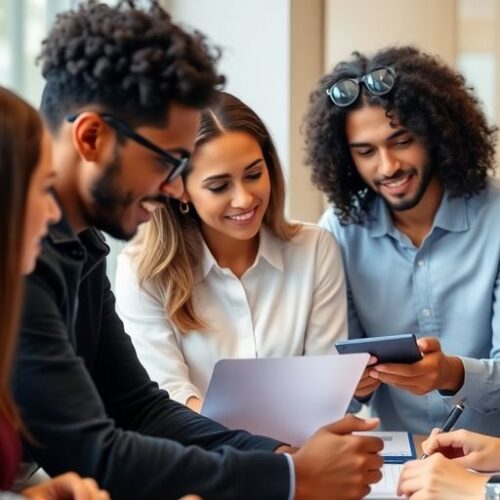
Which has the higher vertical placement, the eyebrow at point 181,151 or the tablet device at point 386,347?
the eyebrow at point 181,151

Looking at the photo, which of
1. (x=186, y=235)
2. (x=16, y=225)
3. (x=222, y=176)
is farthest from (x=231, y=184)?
(x=16, y=225)

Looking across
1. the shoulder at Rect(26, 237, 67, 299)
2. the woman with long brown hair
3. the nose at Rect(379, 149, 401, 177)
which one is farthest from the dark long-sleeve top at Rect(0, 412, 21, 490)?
the nose at Rect(379, 149, 401, 177)

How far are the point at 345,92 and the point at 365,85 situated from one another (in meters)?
0.05

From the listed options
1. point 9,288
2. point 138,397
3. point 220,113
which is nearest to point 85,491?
Result: point 9,288

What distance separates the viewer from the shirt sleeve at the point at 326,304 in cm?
206

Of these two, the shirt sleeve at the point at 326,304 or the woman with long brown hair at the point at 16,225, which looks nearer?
the woman with long brown hair at the point at 16,225

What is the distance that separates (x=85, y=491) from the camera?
1.10 m

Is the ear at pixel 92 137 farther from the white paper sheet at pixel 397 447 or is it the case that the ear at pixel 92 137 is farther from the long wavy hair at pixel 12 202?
the white paper sheet at pixel 397 447

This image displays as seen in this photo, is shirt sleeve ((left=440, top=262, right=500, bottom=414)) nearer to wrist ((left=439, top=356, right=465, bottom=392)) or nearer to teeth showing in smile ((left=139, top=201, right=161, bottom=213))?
wrist ((left=439, top=356, right=465, bottom=392))

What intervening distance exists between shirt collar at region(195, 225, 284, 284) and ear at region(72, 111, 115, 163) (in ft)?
2.51

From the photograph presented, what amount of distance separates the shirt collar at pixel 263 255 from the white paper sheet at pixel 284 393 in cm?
49

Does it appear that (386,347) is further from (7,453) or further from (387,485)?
(7,453)

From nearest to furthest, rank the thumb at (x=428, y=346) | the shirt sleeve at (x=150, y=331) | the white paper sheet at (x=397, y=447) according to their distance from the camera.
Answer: the white paper sheet at (x=397, y=447), the thumb at (x=428, y=346), the shirt sleeve at (x=150, y=331)

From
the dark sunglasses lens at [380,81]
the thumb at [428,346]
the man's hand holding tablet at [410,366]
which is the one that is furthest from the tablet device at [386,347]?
the dark sunglasses lens at [380,81]
